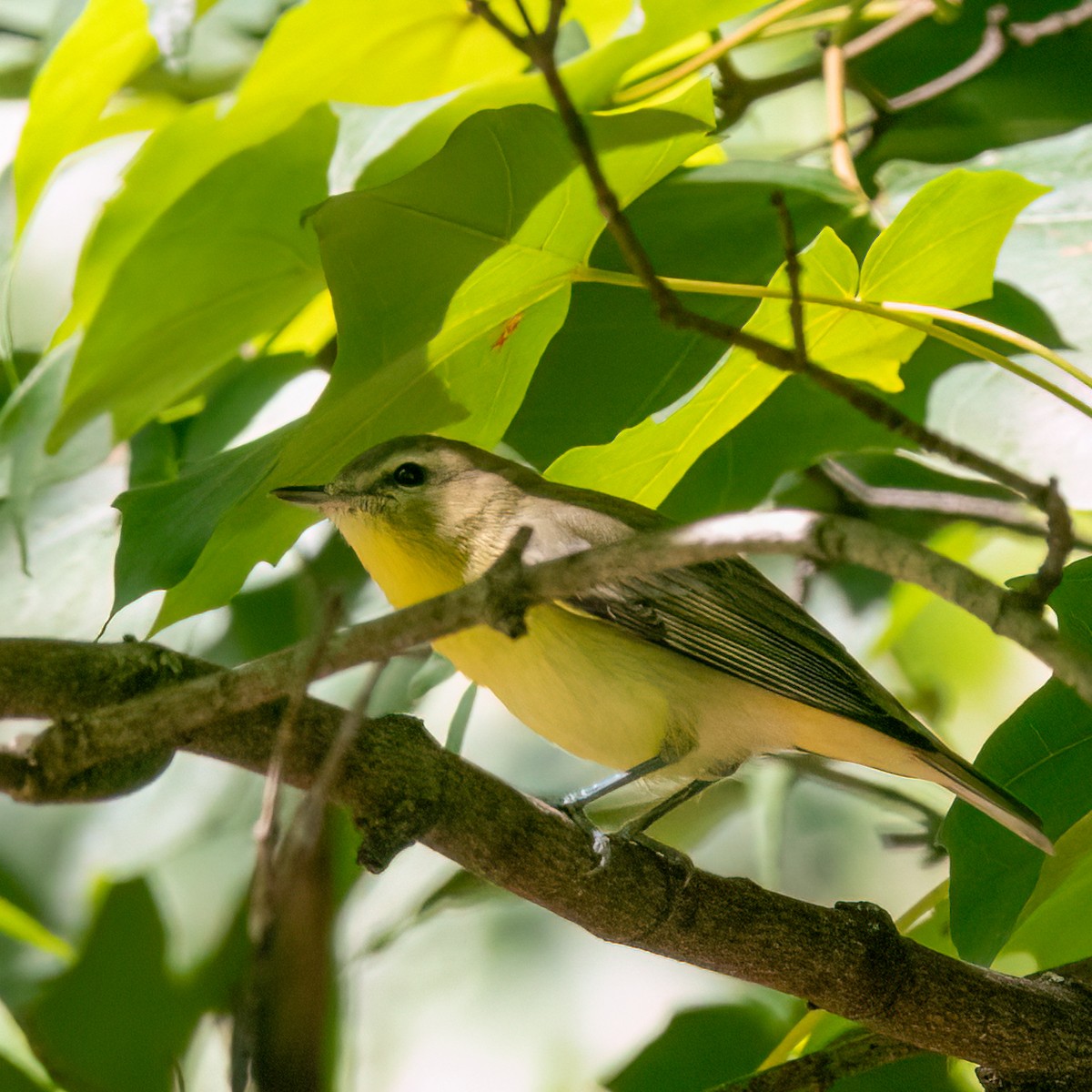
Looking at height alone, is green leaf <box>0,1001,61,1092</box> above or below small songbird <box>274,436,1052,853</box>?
below

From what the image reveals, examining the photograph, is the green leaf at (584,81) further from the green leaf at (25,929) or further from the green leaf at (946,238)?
the green leaf at (25,929)

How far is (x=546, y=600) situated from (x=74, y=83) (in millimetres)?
1127

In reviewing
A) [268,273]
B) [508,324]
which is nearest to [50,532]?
[268,273]

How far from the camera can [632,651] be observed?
2.10 metres

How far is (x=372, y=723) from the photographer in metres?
1.56

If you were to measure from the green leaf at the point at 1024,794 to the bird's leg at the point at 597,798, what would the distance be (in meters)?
0.48

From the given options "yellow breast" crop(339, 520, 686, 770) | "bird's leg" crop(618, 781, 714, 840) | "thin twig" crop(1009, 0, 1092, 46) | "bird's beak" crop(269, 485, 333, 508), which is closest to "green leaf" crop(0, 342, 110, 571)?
"bird's beak" crop(269, 485, 333, 508)

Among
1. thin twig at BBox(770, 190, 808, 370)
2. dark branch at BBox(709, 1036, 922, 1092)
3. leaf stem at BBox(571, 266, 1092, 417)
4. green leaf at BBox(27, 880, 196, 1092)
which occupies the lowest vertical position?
green leaf at BBox(27, 880, 196, 1092)

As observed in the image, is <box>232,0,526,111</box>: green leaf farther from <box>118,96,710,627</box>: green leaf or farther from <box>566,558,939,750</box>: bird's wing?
<box>566,558,939,750</box>: bird's wing

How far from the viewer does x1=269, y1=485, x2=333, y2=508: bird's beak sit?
75.4 inches

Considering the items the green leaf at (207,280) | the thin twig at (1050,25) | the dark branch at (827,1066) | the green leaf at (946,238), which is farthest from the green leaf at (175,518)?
the thin twig at (1050,25)

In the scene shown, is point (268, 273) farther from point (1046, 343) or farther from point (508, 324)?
point (1046, 343)

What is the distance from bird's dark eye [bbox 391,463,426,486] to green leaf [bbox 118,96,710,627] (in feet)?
1.50

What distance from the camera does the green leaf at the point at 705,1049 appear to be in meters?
2.33
